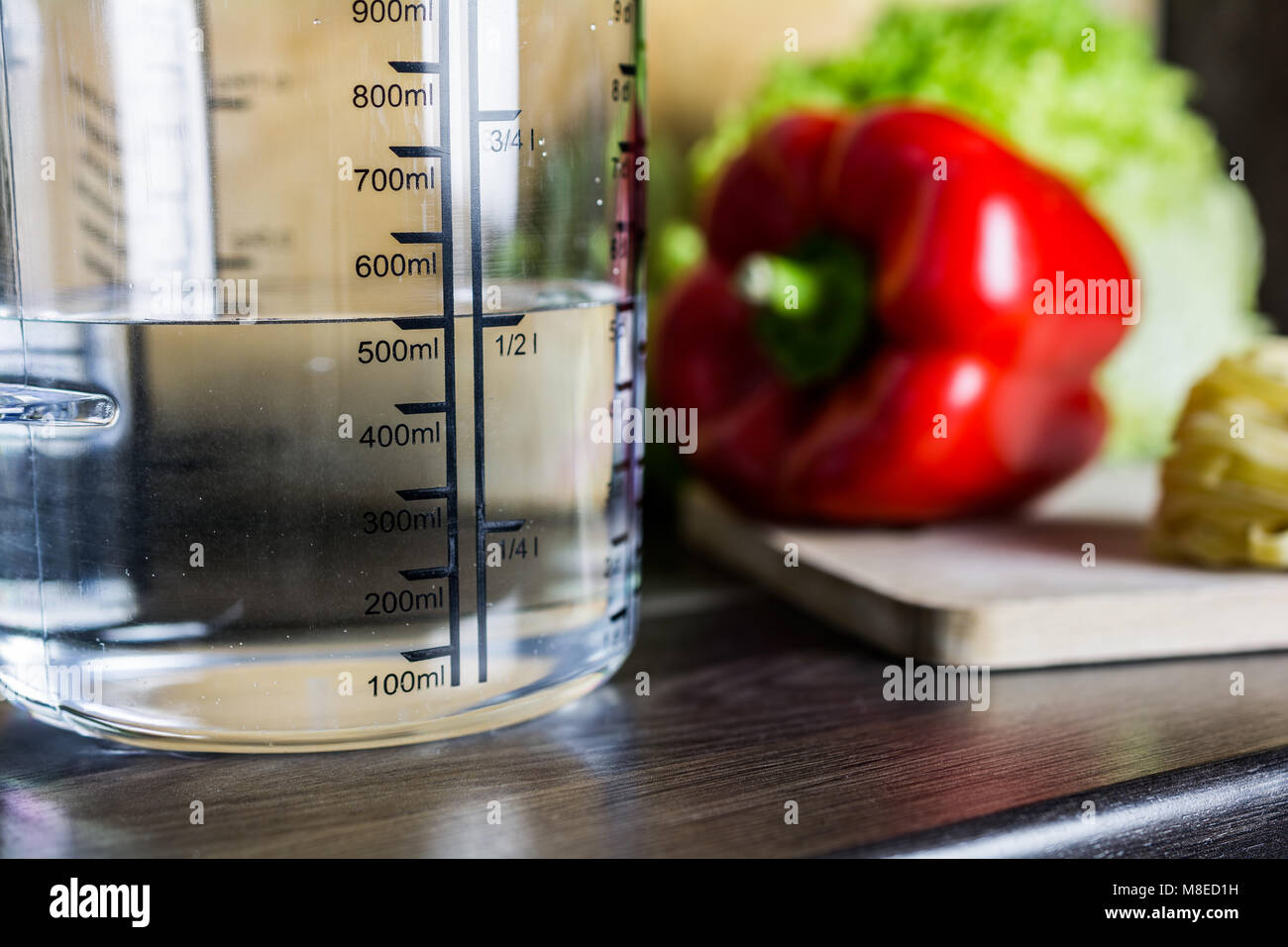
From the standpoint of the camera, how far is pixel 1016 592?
25.2 inches

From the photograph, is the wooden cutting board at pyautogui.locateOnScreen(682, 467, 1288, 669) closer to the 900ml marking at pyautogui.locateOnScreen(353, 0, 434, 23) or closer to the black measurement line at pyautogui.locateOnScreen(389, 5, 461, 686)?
the black measurement line at pyautogui.locateOnScreen(389, 5, 461, 686)

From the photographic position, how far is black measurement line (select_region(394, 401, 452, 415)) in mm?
469

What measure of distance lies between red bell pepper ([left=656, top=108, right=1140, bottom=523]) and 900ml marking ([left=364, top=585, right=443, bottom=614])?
356mm

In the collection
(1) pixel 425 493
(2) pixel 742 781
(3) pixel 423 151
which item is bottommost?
(2) pixel 742 781

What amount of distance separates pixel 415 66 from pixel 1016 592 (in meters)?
0.38

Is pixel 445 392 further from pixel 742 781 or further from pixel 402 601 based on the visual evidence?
pixel 742 781

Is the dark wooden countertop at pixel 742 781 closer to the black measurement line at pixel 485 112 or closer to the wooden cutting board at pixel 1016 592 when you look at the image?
the wooden cutting board at pixel 1016 592

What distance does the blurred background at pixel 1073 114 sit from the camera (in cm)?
94

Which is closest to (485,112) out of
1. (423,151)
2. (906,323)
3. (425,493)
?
(423,151)

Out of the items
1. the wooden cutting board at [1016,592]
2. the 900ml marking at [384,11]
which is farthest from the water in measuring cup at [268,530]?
the wooden cutting board at [1016,592]

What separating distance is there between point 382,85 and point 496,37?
5 cm

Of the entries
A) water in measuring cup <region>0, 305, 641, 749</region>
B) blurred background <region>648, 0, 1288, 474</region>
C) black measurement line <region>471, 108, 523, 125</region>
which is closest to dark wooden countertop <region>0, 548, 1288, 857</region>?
water in measuring cup <region>0, 305, 641, 749</region>

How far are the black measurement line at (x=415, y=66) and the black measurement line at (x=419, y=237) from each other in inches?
2.2
